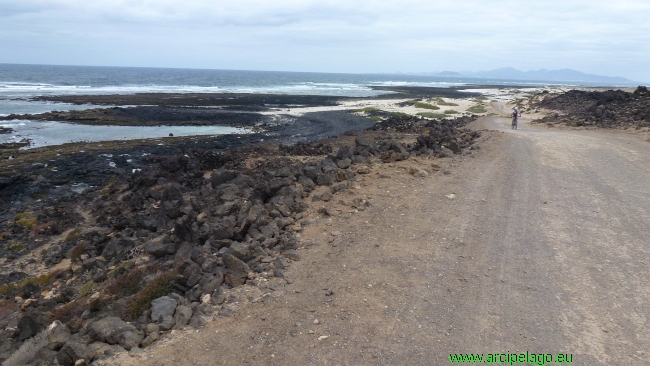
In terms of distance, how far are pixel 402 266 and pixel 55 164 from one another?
2316 centimetres

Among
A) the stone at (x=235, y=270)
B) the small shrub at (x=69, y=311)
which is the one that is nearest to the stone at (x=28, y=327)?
the small shrub at (x=69, y=311)

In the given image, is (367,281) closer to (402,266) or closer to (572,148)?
(402,266)

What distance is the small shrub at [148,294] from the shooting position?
6592mm

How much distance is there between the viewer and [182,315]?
5895 mm

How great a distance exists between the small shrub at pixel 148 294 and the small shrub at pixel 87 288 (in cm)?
227

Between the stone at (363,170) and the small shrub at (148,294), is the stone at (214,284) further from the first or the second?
the stone at (363,170)

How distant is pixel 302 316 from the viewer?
5746 mm

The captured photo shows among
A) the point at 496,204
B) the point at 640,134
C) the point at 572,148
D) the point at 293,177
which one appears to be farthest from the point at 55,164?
the point at 640,134

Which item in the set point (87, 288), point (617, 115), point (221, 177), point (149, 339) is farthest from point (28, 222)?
point (617, 115)

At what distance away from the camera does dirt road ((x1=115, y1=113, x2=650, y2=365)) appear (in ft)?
16.6

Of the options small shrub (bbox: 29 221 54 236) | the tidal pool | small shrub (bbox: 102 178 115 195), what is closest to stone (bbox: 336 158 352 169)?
small shrub (bbox: 29 221 54 236)

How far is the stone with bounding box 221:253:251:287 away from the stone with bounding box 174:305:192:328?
823 millimetres

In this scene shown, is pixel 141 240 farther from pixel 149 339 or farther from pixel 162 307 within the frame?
pixel 149 339

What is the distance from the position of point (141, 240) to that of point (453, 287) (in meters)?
8.48
